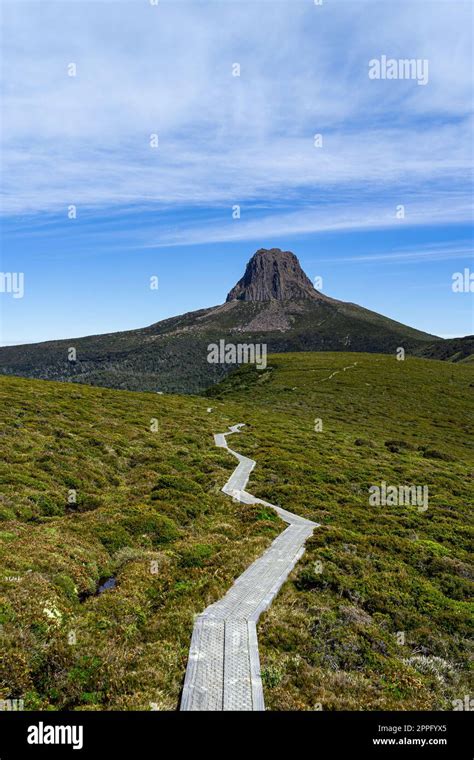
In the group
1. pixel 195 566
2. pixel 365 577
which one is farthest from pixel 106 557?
pixel 365 577

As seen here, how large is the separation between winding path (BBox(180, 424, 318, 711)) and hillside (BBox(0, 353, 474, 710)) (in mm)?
382

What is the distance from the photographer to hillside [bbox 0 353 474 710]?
1054 cm

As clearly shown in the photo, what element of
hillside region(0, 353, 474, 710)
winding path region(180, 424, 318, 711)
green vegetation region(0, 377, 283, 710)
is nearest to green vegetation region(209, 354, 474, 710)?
hillside region(0, 353, 474, 710)

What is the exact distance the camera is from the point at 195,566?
54.0ft

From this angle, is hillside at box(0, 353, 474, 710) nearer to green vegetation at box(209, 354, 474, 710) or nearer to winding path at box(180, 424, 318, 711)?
green vegetation at box(209, 354, 474, 710)

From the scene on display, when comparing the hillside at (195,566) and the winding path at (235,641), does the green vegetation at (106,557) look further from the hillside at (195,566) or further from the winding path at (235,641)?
the winding path at (235,641)

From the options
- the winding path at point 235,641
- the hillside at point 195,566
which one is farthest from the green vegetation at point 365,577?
the winding path at point 235,641

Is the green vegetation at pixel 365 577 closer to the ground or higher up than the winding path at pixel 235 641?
closer to the ground

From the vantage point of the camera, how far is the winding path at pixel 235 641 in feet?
31.1

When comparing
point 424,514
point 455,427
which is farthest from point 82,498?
point 455,427

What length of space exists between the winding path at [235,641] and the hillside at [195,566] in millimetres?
382

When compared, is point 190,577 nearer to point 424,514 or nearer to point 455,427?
point 424,514

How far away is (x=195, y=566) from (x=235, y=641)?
5.06 metres
